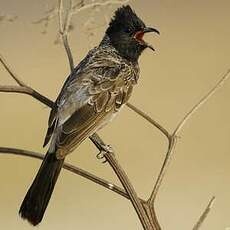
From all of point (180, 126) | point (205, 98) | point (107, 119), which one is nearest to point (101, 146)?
Answer: point (107, 119)

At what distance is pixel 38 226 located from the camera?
1531 mm

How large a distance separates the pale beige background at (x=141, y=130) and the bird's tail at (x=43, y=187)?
0.16 meters

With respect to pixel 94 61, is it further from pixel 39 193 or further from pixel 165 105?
pixel 39 193

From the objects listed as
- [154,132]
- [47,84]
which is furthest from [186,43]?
[47,84]

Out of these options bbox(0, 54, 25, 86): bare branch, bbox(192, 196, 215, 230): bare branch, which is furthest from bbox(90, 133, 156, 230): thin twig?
bbox(0, 54, 25, 86): bare branch

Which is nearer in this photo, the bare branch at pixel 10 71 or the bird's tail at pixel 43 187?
the bird's tail at pixel 43 187

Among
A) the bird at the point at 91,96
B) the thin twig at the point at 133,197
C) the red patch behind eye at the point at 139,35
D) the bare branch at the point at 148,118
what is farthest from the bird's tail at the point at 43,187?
the red patch behind eye at the point at 139,35

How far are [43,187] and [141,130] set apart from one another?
34 cm

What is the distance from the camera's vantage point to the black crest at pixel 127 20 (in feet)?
5.01

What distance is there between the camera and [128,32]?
1538mm

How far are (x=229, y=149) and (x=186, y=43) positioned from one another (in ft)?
0.95

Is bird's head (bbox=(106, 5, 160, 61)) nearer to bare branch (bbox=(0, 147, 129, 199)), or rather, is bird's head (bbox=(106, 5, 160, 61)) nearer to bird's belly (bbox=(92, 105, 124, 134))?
bird's belly (bbox=(92, 105, 124, 134))

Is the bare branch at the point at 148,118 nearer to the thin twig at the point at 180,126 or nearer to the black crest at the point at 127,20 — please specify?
the thin twig at the point at 180,126

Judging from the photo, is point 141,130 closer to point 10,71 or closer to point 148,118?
point 148,118
